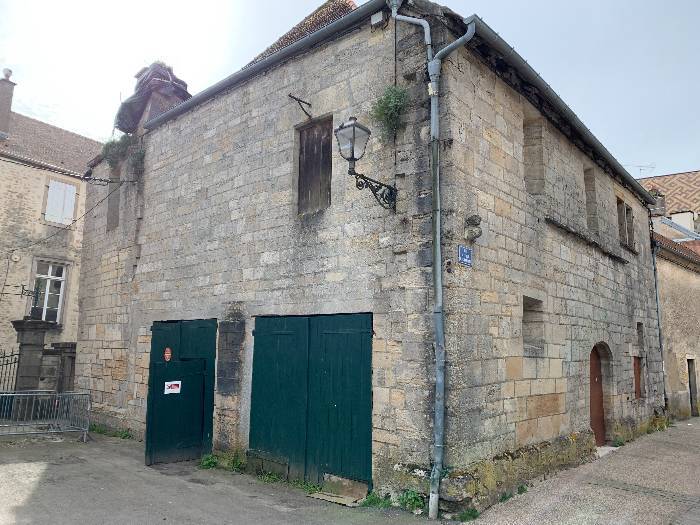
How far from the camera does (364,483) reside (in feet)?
17.7

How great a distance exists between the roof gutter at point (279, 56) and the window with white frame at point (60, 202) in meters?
9.30

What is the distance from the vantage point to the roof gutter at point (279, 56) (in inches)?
240

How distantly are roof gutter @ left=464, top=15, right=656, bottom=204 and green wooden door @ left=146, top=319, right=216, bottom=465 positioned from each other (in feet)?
16.8

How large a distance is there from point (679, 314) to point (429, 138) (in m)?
11.1

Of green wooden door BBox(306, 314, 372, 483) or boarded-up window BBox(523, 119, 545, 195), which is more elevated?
boarded-up window BBox(523, 119, 545, 195)

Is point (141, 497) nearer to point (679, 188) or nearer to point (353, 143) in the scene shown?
point (353, 143)

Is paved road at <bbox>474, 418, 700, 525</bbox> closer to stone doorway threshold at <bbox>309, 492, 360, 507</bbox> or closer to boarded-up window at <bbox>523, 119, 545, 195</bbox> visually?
stone doorway threshold at <bbox>309, 492, 360, 507</bbox>

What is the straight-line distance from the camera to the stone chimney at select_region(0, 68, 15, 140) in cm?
1625

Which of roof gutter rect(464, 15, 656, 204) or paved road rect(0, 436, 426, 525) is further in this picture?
roof gutter rect(464, 15, 656, 204)

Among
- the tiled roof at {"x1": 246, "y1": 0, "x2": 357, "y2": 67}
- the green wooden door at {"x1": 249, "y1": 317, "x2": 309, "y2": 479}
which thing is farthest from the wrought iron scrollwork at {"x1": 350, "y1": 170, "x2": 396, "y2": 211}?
the tiled roof at {"x1": 246, "y1": 0, "x2": 357, "y2": 67}

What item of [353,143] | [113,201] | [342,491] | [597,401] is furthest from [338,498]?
[113,201]

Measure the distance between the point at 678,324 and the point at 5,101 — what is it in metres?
20.6

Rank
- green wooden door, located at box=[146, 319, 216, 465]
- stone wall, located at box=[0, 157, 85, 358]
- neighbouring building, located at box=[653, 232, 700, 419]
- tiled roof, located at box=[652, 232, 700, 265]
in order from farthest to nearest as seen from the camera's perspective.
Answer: stone wall, located at box=[0, 157, 85, 358]
tiled roof, located at box=[652, 232, 700, 265]
neighbouring building, located at box=[653, 232, 700, 419]
green wooden door, located at box=[146, 319, 216, 465]

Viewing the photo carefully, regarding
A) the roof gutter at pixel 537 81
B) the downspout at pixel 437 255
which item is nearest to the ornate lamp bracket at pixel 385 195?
the downspout at pixel 437 255
